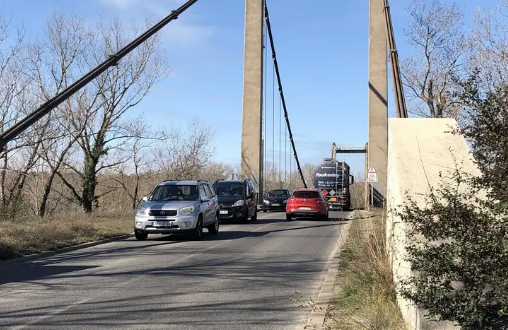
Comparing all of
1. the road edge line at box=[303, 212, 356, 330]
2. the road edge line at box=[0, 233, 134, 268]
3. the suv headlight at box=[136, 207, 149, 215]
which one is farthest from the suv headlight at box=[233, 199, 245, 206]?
the road edge line at box=[303, 212, 356, 330]

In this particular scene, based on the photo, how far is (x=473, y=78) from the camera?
5.52 metres

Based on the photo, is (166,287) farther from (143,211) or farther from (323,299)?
(143,211)

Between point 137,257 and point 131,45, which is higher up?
point 131,45

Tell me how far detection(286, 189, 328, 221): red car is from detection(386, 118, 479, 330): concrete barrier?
736 inches

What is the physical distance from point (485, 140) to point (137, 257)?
30.2 feet

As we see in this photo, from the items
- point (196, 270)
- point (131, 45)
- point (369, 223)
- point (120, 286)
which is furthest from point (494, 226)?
point (131, 45)

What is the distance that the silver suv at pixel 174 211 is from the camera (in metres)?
16.0

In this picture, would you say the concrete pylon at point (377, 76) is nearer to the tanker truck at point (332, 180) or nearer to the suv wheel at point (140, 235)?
the tanker truck at point (332, 180)

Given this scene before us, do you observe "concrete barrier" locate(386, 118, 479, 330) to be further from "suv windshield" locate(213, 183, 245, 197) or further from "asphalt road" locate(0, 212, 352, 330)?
"suv windshield" locate(213, 183, 245, 197)

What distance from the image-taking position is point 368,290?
711 centimetres

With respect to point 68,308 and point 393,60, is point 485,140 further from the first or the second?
point 393,60

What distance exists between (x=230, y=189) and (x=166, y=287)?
16.6 metres

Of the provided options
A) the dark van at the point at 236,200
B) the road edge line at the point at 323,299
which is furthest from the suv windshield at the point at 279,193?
the road edge line at the point at 323,299

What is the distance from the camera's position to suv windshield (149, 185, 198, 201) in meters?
17.2
